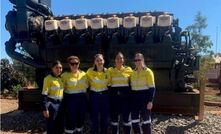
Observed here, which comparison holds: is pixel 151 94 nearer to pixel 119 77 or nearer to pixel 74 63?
pixel 119 77

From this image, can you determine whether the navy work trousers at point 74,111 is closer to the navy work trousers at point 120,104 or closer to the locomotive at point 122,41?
the navy work trousers at point 120,104

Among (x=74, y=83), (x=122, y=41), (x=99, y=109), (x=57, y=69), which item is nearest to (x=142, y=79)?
(x=99, y=109)

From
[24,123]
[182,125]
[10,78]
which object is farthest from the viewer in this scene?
[10,78]

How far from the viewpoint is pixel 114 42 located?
36.9 feet

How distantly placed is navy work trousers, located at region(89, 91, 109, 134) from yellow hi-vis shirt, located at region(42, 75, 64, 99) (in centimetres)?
67

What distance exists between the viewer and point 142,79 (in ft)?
25.2

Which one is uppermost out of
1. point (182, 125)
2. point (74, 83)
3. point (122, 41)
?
point (122, 41)

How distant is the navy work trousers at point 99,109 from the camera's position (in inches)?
305

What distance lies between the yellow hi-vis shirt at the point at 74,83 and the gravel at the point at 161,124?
9.45ft

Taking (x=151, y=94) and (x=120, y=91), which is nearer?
(x=151, y=94)

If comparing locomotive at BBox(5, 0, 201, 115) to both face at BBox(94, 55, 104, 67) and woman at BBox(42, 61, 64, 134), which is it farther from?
woman at BBox(42, 61, 64, 134)

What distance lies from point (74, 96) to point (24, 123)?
149 inches

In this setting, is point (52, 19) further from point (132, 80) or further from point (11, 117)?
point (132, 80)

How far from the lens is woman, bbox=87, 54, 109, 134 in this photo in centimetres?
773
